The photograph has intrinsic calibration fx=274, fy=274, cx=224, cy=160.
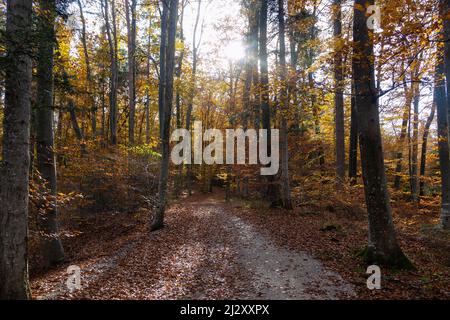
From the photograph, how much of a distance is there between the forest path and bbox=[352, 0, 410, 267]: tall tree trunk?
127cm

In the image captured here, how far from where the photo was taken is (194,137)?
1155 inches

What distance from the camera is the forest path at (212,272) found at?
17.1 feet

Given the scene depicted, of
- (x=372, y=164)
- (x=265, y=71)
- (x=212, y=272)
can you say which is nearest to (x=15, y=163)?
(x=212, y=272)

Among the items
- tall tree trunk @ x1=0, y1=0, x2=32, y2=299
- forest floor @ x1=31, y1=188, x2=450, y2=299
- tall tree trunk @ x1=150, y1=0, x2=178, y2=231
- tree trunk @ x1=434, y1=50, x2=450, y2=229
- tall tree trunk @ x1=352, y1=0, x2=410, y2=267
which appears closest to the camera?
tall tree trunk @ x1=0, y1=0, x2=32, y2=299

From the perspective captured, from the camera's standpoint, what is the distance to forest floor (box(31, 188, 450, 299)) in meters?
5.16

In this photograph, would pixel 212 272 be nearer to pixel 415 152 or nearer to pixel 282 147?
pixel 282 147

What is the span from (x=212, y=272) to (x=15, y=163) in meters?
4.47

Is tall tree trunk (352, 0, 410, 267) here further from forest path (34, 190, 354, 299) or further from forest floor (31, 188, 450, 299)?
forest path (34, 190, 354, 299)

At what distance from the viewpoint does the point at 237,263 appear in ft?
22.6

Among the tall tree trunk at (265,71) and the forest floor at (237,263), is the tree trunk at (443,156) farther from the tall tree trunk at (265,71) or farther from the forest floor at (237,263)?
the tall tree trunk at (265,71)

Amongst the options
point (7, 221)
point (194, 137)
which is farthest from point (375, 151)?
point (194, 137)

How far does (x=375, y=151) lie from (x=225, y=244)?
200 inches

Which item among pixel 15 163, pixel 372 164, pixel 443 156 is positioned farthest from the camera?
pixel 443 156

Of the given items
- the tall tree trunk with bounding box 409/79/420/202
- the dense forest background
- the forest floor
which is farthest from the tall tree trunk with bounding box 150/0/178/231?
the tall tree trunk with bounding box 409/79/420/202
